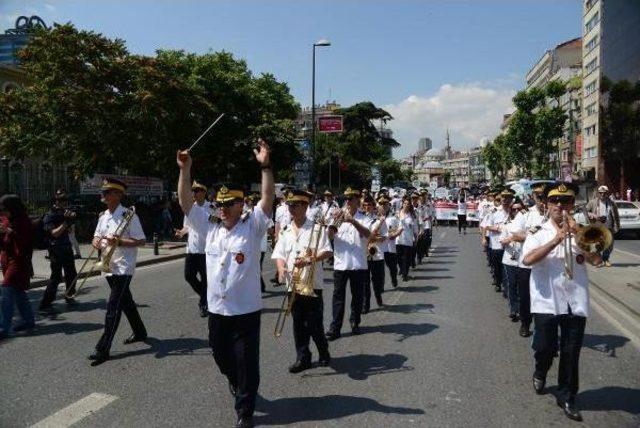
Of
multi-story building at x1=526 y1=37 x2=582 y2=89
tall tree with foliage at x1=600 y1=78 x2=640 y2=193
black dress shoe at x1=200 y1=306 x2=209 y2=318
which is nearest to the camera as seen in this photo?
black dress shoe at x1=200 y1=306 x2=209 y2=318

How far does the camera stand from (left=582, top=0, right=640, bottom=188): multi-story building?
3053 centimetres

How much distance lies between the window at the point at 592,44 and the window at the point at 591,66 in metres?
1.41

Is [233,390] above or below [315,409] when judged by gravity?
A: above

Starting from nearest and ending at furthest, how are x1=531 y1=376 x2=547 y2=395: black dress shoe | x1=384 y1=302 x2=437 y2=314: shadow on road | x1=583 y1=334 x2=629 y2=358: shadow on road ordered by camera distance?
x1=531 y1=376 x2=547 y2=395: black dress shoe, x1=583 y1=334 x2=629 y2=358: shadow on road, x1=384 y1=302 x2=437 y2=314: shadow on road

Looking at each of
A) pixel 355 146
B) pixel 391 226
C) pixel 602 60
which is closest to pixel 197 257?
pixel 391 226

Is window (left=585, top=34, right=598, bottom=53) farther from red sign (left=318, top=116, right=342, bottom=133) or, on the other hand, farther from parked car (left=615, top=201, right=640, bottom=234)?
parked car (left=615, top=201, right=640, bottom=234)

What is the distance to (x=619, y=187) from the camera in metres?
46.9

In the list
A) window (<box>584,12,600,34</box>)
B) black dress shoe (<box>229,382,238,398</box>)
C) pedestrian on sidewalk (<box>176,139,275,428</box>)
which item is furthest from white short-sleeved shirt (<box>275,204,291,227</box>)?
window (<box>584,12,600,34</box>)

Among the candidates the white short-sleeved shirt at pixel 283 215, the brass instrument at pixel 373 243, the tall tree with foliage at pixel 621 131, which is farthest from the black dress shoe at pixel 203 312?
the tall tree with foliage at pixel 621 131

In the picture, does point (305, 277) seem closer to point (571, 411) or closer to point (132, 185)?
point (571, 411)

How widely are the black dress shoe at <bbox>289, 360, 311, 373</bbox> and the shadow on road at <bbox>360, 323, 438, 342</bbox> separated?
178cm

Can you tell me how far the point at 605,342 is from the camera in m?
7.06

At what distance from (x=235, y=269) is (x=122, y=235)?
8.15 feet

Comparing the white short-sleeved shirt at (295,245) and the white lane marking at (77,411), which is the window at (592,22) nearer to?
the white short-sleeved shirt at (295,245)
